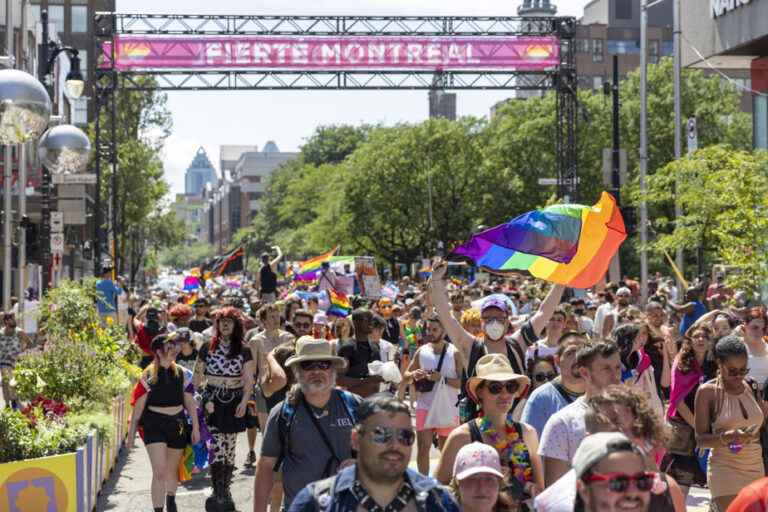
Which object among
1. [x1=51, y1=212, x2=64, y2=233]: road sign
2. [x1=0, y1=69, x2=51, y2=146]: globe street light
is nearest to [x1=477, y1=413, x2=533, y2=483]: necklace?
[x1=0, y1=69, x2=51, y2=146]: globe street light

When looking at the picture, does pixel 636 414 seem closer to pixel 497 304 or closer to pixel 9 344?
pixel 497 304

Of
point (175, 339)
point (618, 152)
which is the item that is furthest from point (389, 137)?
point (175, 339)

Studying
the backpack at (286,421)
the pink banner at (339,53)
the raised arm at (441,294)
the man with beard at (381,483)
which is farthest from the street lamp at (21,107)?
the pink banner at (339,53)

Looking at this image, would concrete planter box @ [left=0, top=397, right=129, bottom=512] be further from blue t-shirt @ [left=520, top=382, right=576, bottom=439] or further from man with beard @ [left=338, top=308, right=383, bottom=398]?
blue t-shirt @ [left=520, top=382, right=576, bottom=439]

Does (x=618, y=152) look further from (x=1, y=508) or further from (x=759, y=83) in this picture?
(x=1, y=508)

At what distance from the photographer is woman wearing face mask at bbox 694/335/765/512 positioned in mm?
7867

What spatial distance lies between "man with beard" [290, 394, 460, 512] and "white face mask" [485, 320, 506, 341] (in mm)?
4860

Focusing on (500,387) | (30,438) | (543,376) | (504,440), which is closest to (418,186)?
(543,376)

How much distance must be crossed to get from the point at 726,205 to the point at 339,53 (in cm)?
1844

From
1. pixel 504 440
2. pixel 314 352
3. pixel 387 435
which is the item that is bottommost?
pixel 504 440

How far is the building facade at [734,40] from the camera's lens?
27.5 meters

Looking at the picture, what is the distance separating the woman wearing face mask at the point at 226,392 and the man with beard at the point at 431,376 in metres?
1.46

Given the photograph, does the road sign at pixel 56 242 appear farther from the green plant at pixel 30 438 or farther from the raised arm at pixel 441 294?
the raised arm at pixel 441 294

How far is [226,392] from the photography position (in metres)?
11.7
